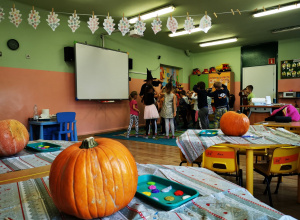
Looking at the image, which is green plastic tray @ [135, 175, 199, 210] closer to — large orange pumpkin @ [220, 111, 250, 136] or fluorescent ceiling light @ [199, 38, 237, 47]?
large orange pumpkin @ [220, 111, 250, 136]

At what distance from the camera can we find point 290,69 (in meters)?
8.52

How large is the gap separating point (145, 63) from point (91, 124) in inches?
127

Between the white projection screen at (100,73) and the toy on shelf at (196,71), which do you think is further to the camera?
the toy on shelf at (196,71)

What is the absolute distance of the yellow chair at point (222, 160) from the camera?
191 cm

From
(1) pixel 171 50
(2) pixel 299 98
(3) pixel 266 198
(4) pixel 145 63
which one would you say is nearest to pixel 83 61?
(4) pixel 145 63

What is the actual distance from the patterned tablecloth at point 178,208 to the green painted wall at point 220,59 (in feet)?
32.4

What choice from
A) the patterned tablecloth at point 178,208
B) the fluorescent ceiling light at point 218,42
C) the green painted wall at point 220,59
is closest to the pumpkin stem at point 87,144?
the patterned tablecloth at point 178,208

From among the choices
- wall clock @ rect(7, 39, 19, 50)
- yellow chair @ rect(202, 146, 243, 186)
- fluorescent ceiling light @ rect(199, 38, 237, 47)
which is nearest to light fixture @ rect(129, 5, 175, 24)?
wall clock @ rect(7, 39, 19, 50)

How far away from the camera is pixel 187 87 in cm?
1086

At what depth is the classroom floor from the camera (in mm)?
2139

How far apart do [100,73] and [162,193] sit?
20.5 feet

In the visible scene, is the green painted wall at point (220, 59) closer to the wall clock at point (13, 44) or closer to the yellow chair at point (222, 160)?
the wall clock at point (13, 44)

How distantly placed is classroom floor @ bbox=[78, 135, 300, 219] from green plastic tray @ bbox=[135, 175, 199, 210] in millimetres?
1746

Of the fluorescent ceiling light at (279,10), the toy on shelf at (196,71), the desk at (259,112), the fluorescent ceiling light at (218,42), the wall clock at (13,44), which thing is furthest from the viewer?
the toy on shelf at (196,71)
